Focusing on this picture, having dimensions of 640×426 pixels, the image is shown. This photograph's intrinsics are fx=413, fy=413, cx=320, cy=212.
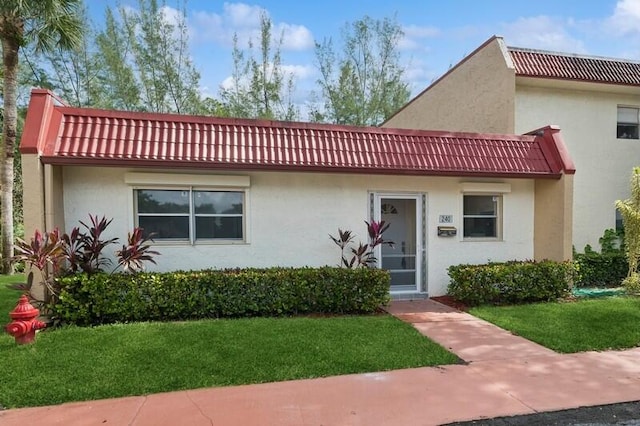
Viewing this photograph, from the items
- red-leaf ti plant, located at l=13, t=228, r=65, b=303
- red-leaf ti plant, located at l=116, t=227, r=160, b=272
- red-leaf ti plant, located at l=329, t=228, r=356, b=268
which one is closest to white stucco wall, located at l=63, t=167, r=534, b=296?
red-leaf ti plant, located at l=329, t=228, r=356, b=268

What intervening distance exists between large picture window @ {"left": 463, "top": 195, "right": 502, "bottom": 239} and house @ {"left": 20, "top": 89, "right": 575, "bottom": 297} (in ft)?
0.09

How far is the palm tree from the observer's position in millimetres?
10828

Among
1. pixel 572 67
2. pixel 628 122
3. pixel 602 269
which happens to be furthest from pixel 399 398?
pixel 628 122

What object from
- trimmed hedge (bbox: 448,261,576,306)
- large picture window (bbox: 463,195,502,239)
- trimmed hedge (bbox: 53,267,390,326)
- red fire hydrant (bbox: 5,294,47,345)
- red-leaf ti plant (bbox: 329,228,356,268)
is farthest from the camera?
large picture window (bbox: 463,195,502,239)

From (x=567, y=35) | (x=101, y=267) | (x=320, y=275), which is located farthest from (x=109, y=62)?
(x=567, y=35)

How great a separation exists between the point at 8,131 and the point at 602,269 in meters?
17.3

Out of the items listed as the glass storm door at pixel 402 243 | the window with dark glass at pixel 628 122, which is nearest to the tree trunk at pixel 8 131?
the glass storm door at pixel 402 243

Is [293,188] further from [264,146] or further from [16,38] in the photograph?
[16,38]

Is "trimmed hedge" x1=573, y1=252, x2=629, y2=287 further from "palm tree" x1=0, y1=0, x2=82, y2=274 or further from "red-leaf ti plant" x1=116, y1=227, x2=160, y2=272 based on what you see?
"palm tree" x1=0, y1=0, x2=82, y2=274

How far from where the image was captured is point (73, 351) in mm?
5363

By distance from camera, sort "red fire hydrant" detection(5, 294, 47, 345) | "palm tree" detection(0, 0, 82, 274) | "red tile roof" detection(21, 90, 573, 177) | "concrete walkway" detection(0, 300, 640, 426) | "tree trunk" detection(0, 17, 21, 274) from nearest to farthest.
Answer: "concrete walkway" detection(0, 300, 640, 426)
"red fire hydrant" detection(5, 294, 47, 345)
"red tile roof" detection(21, 90, 573, 177)
"palm tree" detection(0, 0, 82, 274)
"tree trunk" detection(0, 17, 21, 274)

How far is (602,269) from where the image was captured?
11133mm

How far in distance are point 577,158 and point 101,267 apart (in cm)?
1296

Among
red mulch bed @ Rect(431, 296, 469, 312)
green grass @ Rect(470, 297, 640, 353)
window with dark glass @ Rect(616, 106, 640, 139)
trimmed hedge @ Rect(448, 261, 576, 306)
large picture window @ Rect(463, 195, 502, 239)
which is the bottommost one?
red mulch bed @ Rect(431, 296, 469, 312)
